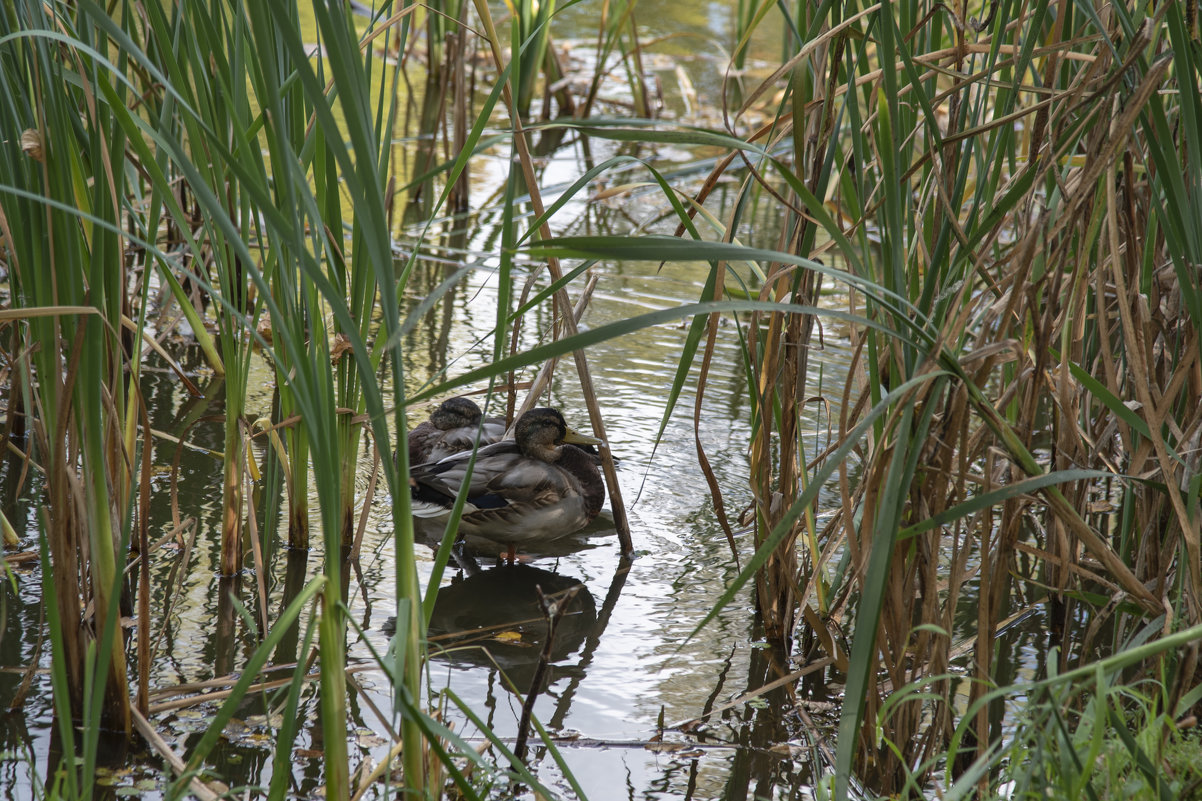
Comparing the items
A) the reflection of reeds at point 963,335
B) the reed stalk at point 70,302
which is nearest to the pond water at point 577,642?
the reed stalk at point 70,302

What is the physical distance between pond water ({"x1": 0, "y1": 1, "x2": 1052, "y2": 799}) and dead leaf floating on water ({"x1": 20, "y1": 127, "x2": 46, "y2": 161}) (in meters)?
0.68

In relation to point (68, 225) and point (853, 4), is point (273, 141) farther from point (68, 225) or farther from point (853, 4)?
point (853, 4)

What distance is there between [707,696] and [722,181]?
5.68 m

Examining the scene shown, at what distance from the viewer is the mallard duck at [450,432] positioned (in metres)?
4.07

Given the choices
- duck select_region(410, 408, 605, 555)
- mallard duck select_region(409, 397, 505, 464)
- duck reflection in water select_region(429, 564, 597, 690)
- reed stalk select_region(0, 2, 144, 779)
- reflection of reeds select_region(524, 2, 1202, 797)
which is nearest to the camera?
reflection of reeds select_region(524, 2, 1202, 797)

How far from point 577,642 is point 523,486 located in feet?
2.16

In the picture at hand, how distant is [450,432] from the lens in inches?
164

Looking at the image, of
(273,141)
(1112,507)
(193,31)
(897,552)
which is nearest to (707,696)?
(897,552)

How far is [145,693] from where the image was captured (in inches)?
95.4

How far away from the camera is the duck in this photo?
3.67 meters

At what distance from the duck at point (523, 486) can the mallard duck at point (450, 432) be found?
15 centimetres

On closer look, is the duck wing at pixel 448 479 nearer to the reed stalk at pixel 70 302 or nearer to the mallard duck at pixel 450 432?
the mallard duck at pixel 450 432

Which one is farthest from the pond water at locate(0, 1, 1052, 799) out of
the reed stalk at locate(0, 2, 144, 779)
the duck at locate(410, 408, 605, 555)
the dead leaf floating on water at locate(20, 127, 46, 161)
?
the dead leaf floating on water at locate(20, 127, 46, 161)

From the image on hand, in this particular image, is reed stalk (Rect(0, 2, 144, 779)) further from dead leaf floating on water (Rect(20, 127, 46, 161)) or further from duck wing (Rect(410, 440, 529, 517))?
duck wing (Rect(410, 440, 529, 517))
